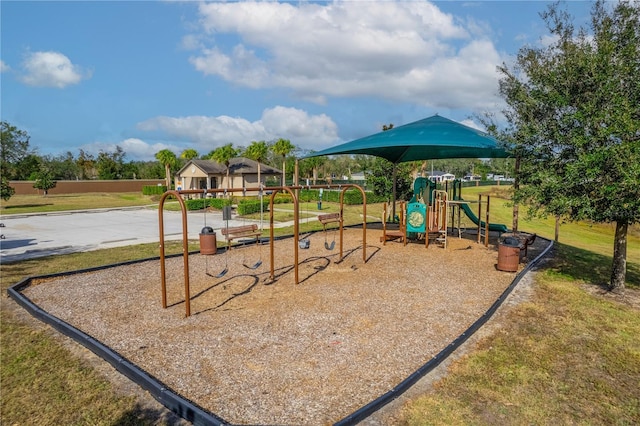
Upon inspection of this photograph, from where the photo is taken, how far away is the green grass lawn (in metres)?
3.98

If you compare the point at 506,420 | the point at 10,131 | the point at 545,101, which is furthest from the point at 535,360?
the point at 10,131

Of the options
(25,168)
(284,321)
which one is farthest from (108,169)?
(284,321)

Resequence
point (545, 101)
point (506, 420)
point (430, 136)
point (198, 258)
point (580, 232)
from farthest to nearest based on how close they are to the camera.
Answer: point (580, 232), point (430, 136), point (198, 258), point (545, 101), point (506, 420)

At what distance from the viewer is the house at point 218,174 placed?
43719mm

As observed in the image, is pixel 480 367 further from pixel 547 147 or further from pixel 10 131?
pixel 10 131

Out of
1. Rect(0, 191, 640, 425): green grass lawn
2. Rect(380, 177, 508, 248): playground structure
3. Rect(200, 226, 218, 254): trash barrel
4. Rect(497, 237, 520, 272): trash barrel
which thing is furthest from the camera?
Rect(380, 177, 508, 248): playground structure

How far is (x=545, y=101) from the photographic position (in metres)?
7.90

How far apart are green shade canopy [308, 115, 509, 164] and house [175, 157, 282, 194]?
95.6ft

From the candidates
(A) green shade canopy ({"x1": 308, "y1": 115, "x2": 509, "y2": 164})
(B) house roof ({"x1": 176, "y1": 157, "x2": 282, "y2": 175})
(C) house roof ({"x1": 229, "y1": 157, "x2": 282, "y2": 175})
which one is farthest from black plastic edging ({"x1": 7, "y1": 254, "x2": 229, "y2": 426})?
(C) house roof ({"x1": 229, "y1": 157, "x2": 282, "y2": 175})

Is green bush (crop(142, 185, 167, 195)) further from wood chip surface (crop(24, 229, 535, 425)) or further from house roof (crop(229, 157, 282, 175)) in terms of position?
wood chip surface (crop(24, 229, 535, 425))

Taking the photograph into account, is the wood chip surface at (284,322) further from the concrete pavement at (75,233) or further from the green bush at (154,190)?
the green bush at (154,190)

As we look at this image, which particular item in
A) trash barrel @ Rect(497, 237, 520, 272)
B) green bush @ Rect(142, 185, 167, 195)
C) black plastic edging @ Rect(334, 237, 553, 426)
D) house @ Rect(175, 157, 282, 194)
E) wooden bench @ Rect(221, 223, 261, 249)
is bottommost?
black plastic edging @ Rect(334, 237, 553, 426)

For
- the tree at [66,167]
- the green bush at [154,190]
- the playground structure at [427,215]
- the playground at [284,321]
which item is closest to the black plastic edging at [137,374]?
the playground at [284,321]

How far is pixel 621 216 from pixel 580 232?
22452 mm
